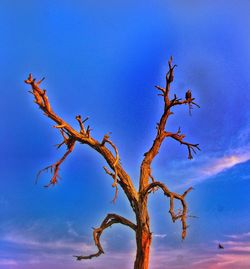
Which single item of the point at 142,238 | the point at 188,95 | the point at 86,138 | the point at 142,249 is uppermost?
the point at 188,95

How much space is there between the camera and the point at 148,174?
1412 cm

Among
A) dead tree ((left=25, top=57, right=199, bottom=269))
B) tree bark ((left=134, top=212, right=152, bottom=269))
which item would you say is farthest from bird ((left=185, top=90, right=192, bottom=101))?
tree bark ((left=134, top=212, right=152, bottom=269))

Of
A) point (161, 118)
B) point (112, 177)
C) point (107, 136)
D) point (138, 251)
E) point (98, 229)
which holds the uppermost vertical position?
point (161, 118)

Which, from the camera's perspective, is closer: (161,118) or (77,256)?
(77,256)

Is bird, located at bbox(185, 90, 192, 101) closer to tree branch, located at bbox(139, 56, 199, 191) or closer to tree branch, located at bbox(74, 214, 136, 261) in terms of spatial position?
tree branch, located at bbox(139, 56, 199, 191)

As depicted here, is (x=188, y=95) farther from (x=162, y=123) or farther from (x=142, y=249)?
(x=142, y=249)

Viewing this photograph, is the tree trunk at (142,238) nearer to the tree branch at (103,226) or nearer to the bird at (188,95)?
the tree branch at (103,226)

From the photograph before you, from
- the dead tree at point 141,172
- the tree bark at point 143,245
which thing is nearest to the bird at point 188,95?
the dead tree at point 141,172

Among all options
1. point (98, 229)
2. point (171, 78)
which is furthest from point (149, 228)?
point (171, 78)

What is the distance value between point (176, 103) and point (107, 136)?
2842 mm

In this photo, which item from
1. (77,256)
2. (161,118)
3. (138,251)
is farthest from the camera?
(161,118)

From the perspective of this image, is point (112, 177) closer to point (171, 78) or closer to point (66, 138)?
Result: point (66, 138)

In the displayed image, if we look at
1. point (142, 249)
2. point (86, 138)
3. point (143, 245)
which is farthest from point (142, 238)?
point (86, 138)

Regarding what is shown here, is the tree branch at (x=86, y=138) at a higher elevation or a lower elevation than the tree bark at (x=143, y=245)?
higher
